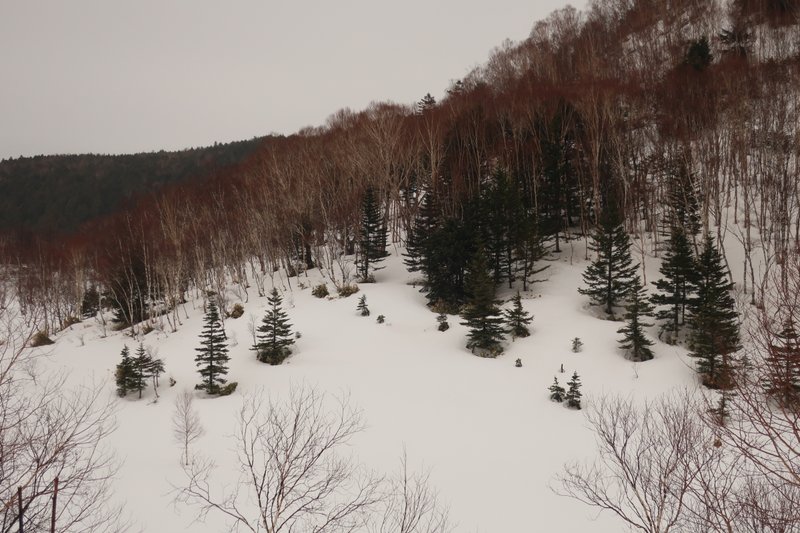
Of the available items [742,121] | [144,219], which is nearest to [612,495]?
[742,121]

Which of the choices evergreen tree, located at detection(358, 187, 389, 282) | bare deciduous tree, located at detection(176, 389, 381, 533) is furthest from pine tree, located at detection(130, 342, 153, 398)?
evergreen tree, located at detection(358, 187, 389, 282)

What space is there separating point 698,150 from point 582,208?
8.11m

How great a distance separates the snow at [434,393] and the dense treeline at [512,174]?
471cm

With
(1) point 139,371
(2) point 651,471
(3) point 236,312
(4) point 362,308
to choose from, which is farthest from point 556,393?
(3) point 236,312

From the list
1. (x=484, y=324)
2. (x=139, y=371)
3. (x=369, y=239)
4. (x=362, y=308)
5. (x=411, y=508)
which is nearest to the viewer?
(x=411, y=508)

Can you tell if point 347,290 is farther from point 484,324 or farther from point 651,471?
point 651,471

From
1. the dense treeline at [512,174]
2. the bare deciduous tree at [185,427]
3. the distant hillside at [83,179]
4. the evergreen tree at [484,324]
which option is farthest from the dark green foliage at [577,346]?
the distant hillside at [83,179]

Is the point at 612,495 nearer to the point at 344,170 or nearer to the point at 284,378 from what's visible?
the point at 284,378

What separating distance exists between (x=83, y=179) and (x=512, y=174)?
335ft

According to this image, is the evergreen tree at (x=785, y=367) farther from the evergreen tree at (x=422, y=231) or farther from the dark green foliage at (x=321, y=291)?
the dark green foliage at (x=321, y=291)

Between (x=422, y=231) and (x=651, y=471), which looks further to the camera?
(x=422, y=231)

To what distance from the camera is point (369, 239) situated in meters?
31.6

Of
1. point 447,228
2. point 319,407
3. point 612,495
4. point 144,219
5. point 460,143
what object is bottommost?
point 612,495

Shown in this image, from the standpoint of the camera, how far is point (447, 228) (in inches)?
→ 1086
